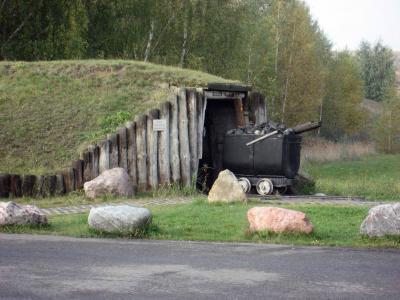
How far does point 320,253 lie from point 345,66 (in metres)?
51.6

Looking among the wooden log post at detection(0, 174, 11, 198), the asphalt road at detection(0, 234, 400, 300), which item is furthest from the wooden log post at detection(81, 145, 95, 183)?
the asphalt road at detection(0, 234, 400, 300)

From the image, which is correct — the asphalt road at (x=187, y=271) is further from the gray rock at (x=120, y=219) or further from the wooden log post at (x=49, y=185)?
the wooden log post at (x=49, y=185)

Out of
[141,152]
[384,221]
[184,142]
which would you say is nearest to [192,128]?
[184,142]

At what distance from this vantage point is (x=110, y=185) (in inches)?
621

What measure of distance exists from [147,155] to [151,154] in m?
0.10

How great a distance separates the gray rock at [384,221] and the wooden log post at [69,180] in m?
8.27

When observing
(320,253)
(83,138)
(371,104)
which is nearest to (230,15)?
(83,138)

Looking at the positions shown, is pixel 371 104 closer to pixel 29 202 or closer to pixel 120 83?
pixel 120 83

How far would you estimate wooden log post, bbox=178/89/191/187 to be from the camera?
17891 mm

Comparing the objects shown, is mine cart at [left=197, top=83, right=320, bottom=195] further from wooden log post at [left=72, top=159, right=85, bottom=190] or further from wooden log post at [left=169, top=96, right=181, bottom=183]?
wooden log post at [left=72, top=159, right=85, bottom=190]

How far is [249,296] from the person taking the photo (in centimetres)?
690

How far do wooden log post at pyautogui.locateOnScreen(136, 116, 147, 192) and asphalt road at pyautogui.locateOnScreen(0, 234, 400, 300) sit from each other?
23.4 feet

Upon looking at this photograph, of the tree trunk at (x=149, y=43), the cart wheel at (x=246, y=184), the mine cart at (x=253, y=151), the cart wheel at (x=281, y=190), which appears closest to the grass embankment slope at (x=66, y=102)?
the mine cart at (x=253, y=151)

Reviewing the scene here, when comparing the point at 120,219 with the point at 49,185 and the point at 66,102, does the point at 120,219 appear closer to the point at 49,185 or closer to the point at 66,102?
the point at 49,185
